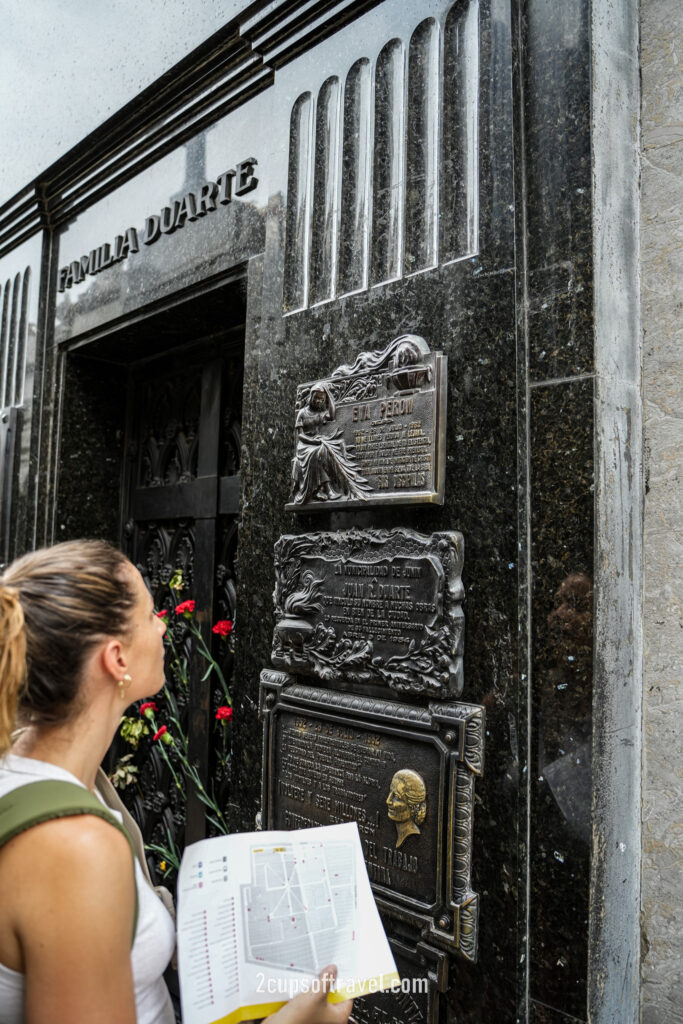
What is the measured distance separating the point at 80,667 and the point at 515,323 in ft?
5.17

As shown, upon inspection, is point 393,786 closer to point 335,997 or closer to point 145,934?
point 335,997

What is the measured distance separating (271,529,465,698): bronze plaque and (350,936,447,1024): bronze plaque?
806 millimetres

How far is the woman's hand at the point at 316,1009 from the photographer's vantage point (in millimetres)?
1527

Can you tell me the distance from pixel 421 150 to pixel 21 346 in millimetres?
3485

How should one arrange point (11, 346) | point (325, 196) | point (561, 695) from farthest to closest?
point (11, 346) < point (325, 196) < point (561, 695)

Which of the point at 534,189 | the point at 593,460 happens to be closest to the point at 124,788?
the point at 593,460

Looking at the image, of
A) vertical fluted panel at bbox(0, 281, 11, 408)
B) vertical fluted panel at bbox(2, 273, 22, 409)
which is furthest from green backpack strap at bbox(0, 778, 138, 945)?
vertical fluted panel at bbox(0, 281, 11, 408)

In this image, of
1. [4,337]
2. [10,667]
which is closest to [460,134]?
[10,667]

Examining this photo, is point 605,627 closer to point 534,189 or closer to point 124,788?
point 534,189

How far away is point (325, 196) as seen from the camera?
3059 millimetres

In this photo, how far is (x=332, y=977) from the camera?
156 cm

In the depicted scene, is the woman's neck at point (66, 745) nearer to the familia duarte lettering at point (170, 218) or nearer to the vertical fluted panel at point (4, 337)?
the familia duarte lettering at point (170, 218)

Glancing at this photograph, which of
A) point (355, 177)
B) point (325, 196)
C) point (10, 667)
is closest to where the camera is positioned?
point (10, 667)

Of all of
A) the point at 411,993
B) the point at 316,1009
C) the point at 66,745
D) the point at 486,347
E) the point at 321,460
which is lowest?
the point at 411,993
